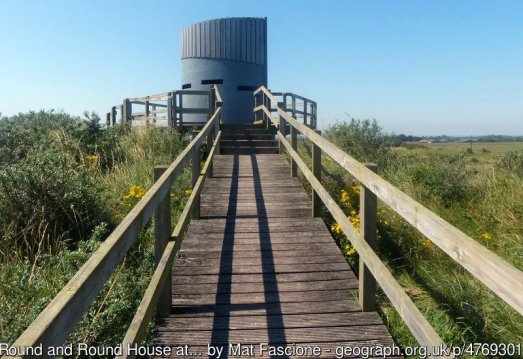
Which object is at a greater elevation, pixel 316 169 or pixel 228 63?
pixel 228 63

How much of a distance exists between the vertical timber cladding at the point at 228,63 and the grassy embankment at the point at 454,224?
6.13 meters

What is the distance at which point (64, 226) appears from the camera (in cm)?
593

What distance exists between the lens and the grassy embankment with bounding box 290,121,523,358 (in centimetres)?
360

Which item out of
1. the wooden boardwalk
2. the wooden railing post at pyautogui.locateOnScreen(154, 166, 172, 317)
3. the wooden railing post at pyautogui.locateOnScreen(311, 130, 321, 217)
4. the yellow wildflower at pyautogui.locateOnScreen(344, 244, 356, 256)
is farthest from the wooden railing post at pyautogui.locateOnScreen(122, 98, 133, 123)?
the wooden railing post at pyautogui.locateOnScreen(154, 166, 172, 317)

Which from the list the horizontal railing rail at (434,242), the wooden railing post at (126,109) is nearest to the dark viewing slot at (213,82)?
the wooden railing post at (126,109)

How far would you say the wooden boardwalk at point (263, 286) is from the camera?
3160 millimetres

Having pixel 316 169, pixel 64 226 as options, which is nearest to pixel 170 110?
pixel 64 226

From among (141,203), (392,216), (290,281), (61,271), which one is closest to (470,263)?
(141,203)

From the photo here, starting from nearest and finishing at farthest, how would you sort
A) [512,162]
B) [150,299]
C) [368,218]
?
[150,299]
[368,218]
[512,162]

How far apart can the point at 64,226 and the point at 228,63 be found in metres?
14.0

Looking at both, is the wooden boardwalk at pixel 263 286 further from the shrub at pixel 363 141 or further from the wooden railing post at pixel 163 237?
the shrub at pixel 363 141

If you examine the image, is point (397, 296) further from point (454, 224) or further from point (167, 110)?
point (167, 110)

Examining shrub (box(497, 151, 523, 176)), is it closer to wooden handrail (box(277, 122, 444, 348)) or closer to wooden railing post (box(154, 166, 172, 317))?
wooden handrail (box(277, 122, 444, 348))

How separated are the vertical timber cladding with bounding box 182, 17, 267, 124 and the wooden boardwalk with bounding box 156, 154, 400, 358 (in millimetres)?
12819
